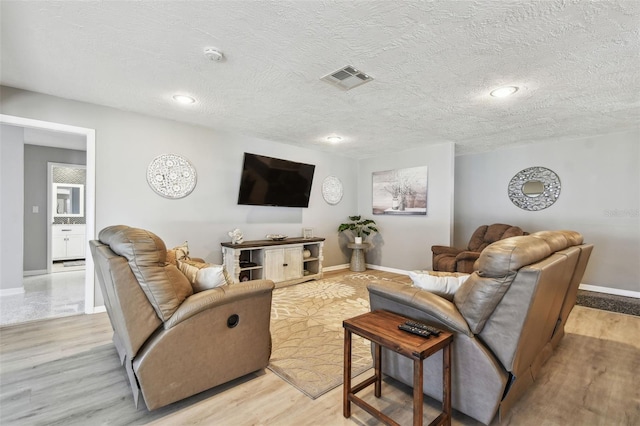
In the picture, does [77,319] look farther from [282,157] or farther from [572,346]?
[572,346]

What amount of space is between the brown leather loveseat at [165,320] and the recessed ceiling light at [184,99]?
1751 millimetres

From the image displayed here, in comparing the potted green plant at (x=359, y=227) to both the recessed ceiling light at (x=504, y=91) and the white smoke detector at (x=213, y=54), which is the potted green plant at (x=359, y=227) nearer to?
the recessed ceiling light at (x=504, y=91)

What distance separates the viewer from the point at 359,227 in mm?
6082

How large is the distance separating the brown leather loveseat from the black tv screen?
107 inches

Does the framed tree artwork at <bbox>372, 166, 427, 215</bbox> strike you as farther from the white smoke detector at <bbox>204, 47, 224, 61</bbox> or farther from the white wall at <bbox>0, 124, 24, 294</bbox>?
the white wall at <bbox>0, 124, 24, 294</bbox>

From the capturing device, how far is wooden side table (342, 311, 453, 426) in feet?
4.44

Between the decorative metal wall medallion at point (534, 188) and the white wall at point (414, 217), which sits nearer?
the decorative metal wall medallion at point (534, 188)

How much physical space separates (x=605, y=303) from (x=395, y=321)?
383 cm

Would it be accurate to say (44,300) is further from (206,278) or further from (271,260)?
(206,278)

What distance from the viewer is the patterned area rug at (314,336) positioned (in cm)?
209

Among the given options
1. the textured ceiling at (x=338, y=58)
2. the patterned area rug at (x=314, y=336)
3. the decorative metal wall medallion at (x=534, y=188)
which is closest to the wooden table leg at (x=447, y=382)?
the patterned area rug at (x=314, y=336)

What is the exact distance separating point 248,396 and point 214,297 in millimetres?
698

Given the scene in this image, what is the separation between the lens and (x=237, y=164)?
14.7ft

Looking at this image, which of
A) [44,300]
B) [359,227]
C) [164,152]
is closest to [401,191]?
[359,227]
